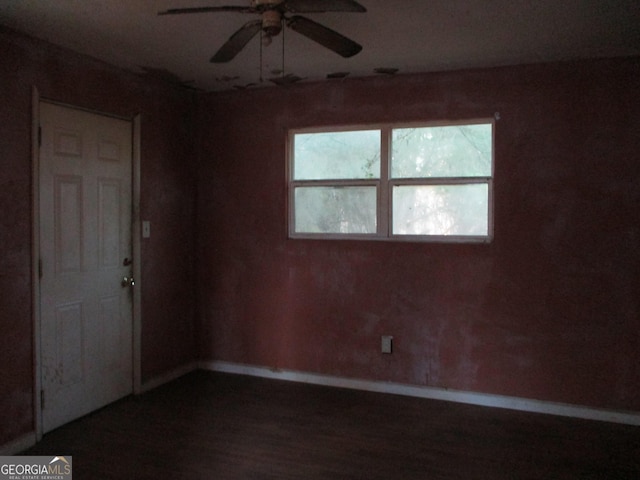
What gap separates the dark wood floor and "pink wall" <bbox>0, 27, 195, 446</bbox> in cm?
46

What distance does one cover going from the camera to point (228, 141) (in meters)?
4.36

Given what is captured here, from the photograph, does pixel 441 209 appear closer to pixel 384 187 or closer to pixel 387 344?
pixel 384 187

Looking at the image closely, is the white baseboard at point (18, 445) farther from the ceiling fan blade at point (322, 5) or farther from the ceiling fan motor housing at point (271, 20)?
the ceiling fan blade at point (322, 5)

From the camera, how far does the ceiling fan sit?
1992mm

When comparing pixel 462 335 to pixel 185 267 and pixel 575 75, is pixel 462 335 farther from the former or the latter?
pixel 185 267

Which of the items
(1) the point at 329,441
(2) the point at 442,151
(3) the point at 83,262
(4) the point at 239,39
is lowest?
(1) the point at 329,441

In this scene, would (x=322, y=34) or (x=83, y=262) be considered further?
(x=83, y=262)

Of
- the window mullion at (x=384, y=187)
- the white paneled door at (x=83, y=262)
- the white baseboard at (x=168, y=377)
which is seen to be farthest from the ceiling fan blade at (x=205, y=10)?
the white baseboard at (x=168, y=377)

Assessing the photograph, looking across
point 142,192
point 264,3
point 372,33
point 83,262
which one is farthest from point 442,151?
point 83,262

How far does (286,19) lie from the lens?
2154 mm

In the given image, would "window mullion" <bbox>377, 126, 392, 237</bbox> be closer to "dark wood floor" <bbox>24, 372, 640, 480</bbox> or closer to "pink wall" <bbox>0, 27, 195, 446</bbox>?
"dark wood floor" <bbox>24, 372, 640, 480</bbox>

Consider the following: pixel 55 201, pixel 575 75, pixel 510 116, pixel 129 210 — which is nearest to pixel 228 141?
pixel 129 210

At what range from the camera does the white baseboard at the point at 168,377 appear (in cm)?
394

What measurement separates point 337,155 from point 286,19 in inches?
75.9
